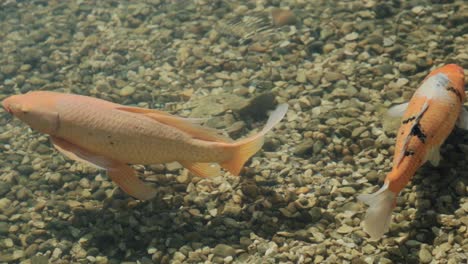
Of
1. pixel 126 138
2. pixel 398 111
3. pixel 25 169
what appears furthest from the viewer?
pixel 25 169

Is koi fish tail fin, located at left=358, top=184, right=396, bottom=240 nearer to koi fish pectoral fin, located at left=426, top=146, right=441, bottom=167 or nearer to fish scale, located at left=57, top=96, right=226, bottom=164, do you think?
koi fish pectoral fin, located at left=426, top=146, right=441, bottom=167

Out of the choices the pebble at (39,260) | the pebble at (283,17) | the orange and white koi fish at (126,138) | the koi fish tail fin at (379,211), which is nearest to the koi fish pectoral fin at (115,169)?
the orange and white koi fish at (126,138)

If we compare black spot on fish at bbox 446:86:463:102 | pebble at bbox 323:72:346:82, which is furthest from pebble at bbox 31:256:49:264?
black spot on fish at bbox 446:86:463:102

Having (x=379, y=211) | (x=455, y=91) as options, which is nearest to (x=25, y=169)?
(x=379, y=211)

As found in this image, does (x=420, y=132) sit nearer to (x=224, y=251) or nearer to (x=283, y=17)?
(x=224, y=251)

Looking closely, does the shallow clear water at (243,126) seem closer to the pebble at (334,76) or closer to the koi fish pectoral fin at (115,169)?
the pebble at (334,76)

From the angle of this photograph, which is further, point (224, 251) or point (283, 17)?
point (283, 17)

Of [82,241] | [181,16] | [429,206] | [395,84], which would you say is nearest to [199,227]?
[82,241]

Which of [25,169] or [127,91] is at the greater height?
[127,91]
